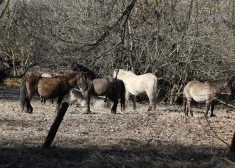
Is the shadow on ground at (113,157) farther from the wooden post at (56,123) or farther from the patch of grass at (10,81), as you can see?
the patch of grass at (10,81)

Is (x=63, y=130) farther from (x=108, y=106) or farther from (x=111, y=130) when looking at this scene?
(x=108, y=106)

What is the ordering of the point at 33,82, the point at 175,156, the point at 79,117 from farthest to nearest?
the point at 33,82 < the point at 79,117 < the point at 175,156

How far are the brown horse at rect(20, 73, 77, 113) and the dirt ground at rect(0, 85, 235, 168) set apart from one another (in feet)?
4.80

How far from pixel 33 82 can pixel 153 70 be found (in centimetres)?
682

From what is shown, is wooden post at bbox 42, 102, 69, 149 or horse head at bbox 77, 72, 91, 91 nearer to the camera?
wooden post at bbox 42, 102, 69, 149

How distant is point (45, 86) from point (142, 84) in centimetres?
412

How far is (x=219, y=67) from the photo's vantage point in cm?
2134

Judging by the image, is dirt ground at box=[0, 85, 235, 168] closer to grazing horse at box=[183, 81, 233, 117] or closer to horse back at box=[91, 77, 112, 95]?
grazing horse at box=[183, 81, 233, 117]

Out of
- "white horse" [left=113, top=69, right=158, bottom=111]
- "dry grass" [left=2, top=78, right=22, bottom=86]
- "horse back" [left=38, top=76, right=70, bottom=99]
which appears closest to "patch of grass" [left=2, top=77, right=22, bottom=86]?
"dry grass" [left=2, top=78, right=22, bottom=86]

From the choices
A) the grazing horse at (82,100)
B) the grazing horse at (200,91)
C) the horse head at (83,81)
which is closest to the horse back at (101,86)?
the horse head at (83,81)

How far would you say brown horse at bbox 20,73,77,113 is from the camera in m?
16.5

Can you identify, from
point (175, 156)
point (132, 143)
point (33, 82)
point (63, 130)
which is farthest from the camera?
point (33, 82)

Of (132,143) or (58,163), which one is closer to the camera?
(58,163)

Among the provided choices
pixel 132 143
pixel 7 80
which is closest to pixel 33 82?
pixel 132 143
